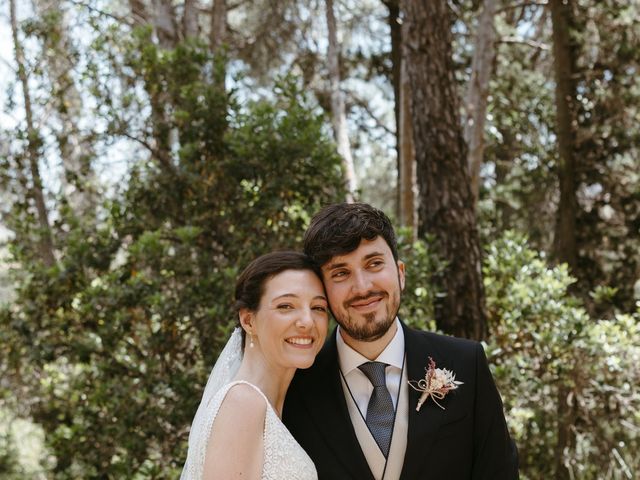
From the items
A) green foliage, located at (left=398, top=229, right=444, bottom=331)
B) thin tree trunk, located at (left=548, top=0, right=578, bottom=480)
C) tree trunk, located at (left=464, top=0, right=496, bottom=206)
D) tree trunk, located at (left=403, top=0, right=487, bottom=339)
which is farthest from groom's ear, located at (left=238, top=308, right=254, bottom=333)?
thin tree trunk, located at (left=548, top=0, right=578, bottom=480)

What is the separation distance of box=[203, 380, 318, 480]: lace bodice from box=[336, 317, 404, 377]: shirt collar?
0.37m

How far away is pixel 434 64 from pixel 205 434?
4.47 m

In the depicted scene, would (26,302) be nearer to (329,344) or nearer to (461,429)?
(329,344)

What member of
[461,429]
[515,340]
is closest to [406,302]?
[515,340]

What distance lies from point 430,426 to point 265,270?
0.88 meters

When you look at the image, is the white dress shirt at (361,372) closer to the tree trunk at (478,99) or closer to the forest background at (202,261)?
the forest background at (202,261)

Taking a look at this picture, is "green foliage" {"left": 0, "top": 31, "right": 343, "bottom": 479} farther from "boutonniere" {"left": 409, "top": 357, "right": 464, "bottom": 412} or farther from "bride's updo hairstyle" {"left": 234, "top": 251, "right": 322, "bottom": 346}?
"boutonniere" {"left": 409, "top": 357, "right": 464, "bottom": 412}

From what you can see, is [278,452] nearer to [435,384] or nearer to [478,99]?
[435,384]

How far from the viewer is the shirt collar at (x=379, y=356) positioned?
9.58 ft

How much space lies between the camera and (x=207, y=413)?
2.66 meters

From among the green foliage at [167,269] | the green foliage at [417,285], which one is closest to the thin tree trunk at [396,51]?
the green foliage at [417,285]

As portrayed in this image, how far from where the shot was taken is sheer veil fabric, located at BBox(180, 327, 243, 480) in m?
2.62

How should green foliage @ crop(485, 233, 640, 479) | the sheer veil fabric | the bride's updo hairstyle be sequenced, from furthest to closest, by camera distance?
green foliage @ crop(485, 233, 640, 479), the bride's updo hairstyle, the sheer veil fabric

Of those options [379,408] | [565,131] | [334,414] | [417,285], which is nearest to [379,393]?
[379,408]
